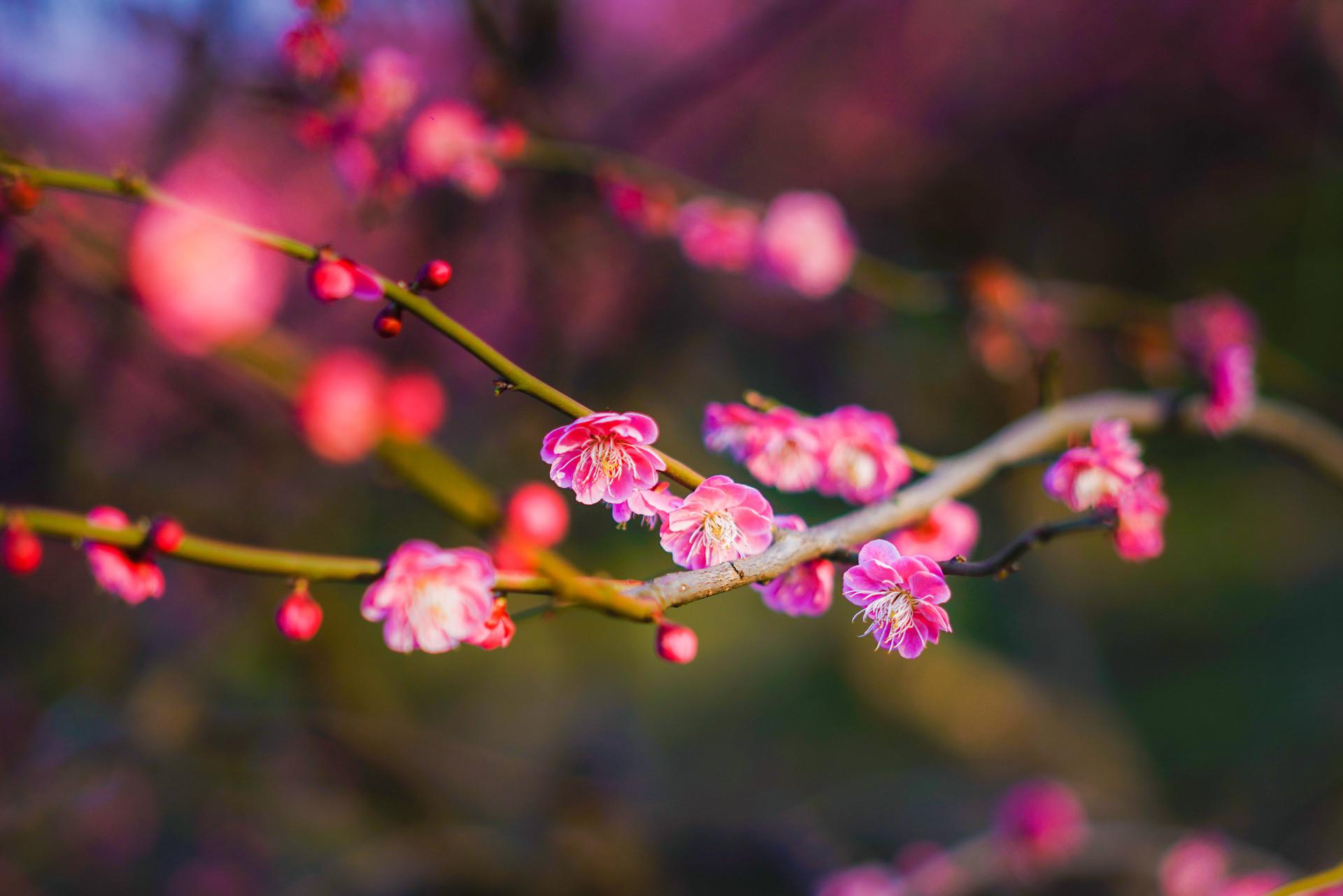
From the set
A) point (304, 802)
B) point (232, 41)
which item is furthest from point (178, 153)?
point (304, 802)

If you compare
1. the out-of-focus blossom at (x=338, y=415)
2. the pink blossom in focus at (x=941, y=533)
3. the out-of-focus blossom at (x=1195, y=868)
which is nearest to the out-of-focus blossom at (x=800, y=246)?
the pink blossom in focus at (x=941, y=533)

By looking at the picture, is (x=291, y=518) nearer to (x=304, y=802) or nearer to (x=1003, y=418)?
(x=304, y=802)

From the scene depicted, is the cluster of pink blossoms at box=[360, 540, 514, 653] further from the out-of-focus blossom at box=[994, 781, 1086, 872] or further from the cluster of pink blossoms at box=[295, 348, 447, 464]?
the out-of-focus blossom at box=[994, 781, 1086, 872]

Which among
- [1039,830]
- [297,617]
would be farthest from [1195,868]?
[297,617]

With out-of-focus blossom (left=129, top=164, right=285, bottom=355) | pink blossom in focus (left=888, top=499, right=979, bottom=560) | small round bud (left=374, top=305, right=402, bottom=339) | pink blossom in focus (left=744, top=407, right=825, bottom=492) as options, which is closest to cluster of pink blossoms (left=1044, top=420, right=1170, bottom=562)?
pink blossom in focus (left=888, top=499, right=979, bottom=560)

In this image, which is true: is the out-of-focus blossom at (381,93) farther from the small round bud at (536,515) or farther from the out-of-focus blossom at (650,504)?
the out-of-focus blossom at (650,504)

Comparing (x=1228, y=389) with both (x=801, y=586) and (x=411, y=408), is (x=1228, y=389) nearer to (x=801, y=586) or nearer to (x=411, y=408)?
(x=801, y=586)
